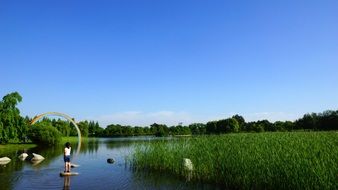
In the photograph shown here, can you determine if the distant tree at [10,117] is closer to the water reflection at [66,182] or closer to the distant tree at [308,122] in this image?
the water reflection at [66,182]

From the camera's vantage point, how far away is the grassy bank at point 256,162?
10461 millimetres

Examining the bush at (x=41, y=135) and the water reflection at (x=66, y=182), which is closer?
the water reflection at (x=66, y=182)

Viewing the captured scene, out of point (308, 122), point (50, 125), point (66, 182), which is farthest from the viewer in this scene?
point (308, 122)

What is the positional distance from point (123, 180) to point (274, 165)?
327 inches

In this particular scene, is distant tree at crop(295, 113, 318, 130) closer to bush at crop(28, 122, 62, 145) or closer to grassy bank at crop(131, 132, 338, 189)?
bush at crop(28, 122, 62, 145)

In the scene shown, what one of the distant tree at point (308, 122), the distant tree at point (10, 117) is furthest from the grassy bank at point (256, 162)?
the distant tree at point (308, 122)

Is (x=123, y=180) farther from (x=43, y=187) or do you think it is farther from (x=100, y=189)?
(x=43, y=187)

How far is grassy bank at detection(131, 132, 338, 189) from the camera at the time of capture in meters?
10.5

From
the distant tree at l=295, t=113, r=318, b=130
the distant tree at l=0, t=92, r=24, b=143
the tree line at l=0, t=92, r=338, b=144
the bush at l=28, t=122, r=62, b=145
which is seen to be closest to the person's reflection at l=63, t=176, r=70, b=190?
the tree line at l=0, t=92, r=338, b=144

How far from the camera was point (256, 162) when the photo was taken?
13055 millimetres

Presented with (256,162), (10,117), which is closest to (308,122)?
(10,117)

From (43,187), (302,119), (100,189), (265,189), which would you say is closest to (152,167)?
(100,189)

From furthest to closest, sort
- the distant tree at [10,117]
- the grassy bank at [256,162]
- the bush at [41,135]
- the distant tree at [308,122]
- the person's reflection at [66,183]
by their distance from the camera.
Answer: the distant tree at [308,122]
the bush at [41,135]
the distant tree at [10,117]
the person's reflection at [66,183]
the grassy bank at [256,162]

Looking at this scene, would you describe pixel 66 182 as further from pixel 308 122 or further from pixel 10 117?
pixel 308 122
